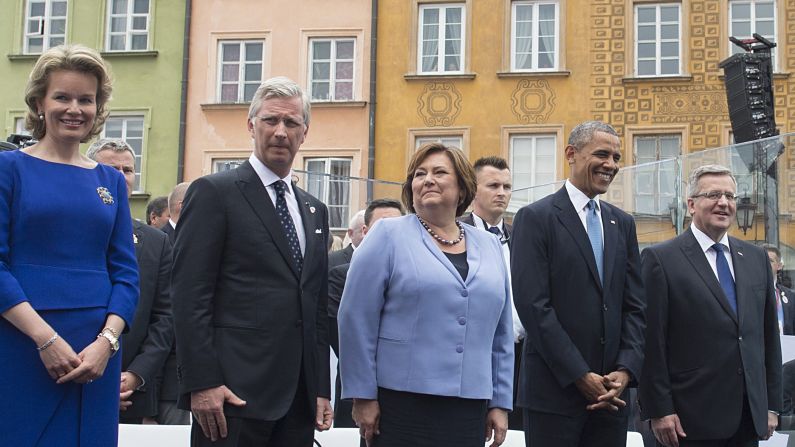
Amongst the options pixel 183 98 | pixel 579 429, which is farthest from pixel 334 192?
pixel 579 429

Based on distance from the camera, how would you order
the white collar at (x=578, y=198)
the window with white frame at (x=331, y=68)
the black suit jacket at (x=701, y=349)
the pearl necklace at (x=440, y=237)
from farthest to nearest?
the window with white frame at (x=331, y=68) → the black suit jacket at (x=701, y=349) → the white collar at (x=578, y=198) → the pearl necklace at (x=440, y=237)

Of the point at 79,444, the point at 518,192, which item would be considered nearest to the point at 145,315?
the point at 79,444

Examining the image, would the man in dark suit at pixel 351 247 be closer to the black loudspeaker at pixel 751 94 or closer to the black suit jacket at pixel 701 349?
the black suit jacket at pixel 701 349

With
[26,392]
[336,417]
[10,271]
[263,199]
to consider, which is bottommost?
[336,417]

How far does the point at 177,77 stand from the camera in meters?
25.0

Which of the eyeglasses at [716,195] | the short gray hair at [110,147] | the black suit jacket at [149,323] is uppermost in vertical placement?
the short gray hair at [110,147]

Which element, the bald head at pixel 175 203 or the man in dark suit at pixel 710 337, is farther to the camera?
the bald head at pixel 175 203

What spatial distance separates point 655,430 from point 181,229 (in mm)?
2772

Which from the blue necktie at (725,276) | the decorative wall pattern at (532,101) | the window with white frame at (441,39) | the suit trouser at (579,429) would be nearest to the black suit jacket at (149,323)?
the suit trouser at (579,429)

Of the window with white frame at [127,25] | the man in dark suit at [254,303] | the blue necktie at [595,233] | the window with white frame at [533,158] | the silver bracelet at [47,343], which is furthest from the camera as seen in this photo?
the window with white frame at [127,25]

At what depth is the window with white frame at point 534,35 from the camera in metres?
23.8

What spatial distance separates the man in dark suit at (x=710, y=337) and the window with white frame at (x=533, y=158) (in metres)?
17.7

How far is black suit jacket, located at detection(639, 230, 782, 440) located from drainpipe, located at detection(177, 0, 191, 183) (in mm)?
19917

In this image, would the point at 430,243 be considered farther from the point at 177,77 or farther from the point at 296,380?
the point at 177,77
